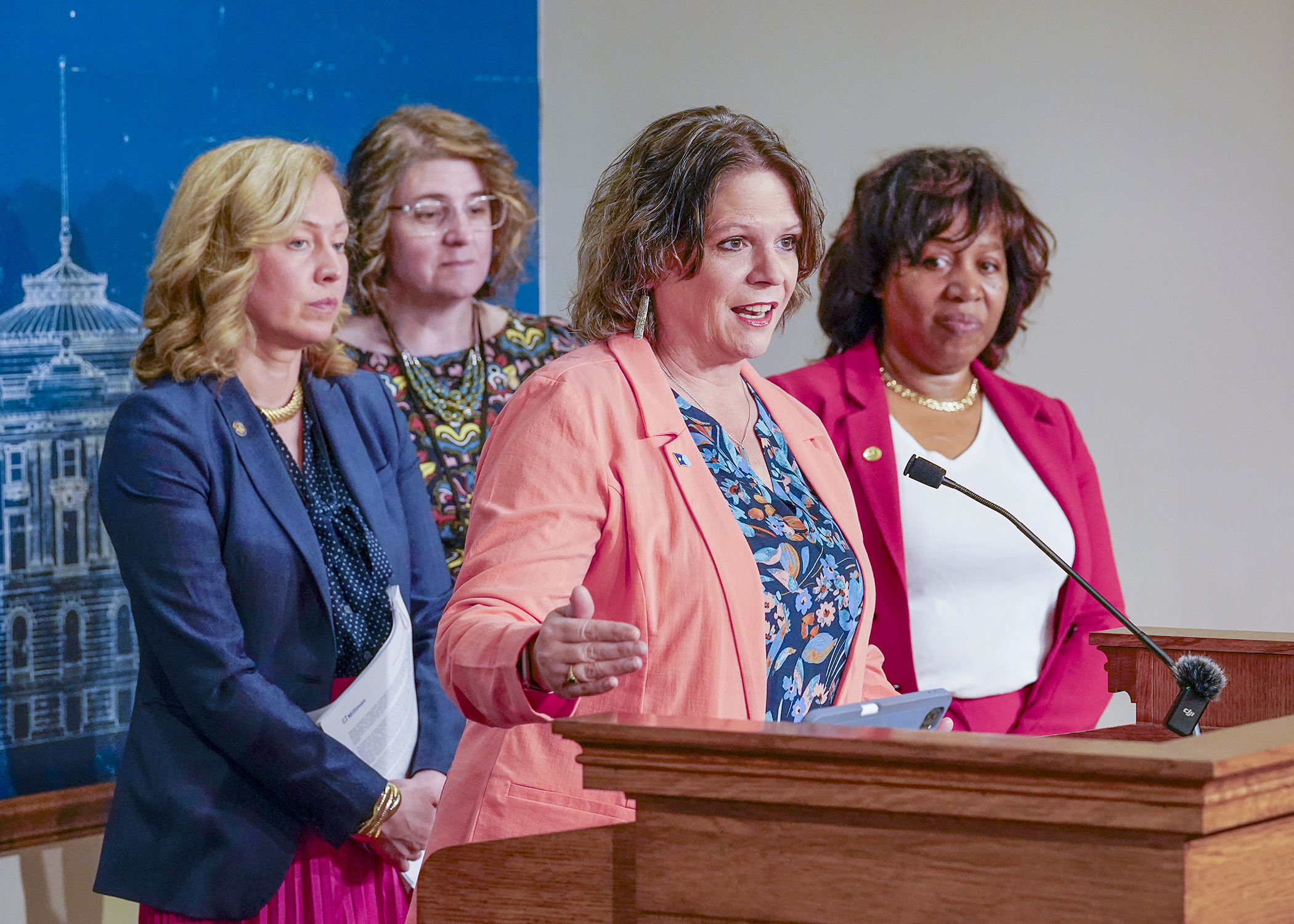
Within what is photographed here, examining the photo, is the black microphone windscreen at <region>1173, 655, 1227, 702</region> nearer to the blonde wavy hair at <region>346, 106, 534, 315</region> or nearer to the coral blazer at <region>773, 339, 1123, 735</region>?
the coral blazer at <region>773, 339, 1123, 735</region>

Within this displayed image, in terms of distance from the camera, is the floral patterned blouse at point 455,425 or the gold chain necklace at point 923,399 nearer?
the gold chain necklace at point 923,399

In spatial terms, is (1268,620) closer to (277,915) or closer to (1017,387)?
(1017,387)

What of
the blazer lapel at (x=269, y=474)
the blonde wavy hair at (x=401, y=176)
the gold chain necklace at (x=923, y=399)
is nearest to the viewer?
the blazer lapel at (x=269, y=474)

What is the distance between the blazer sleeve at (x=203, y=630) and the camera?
2.12 m

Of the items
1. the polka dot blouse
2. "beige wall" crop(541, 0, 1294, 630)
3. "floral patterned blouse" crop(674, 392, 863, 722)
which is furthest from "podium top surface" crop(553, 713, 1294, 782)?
"beige wall" crop(541, 0, 1294, 630)

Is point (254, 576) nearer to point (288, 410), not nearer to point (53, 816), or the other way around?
point (288, 410)

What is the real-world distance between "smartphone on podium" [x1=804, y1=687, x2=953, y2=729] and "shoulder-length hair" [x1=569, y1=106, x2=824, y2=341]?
0.66 meters

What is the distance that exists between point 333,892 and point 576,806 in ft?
A: 3.20

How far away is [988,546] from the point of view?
8.00ft

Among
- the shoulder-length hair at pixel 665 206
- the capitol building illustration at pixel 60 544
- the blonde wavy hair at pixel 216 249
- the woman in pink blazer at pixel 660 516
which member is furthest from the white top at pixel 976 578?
the capitol building illustration at pixel 60 544

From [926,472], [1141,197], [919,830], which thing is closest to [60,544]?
[926,472]

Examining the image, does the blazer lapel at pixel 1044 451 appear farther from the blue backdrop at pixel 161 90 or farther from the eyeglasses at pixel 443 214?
the blue backdrop at pixel 161 90

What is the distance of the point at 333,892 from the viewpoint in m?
2.24

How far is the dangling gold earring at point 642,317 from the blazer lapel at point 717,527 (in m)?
0.08
